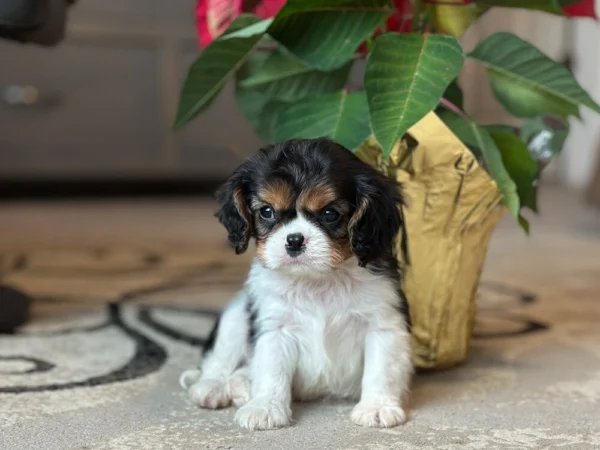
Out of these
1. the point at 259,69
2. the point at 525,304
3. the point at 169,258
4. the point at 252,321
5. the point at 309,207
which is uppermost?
the point at 259,69

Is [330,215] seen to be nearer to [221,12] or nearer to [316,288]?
[316,288]

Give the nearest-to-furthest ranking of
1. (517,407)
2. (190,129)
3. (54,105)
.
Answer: (517,407) < (54,105) < (190,129)

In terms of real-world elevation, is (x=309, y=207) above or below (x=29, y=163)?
above

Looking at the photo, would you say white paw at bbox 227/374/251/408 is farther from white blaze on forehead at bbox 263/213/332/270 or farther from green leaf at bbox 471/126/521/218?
green leaf at bbox 471/126/521/218

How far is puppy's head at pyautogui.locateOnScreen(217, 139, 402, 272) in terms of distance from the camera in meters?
1.16

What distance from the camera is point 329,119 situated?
141cm

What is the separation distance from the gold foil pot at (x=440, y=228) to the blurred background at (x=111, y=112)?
2721mm

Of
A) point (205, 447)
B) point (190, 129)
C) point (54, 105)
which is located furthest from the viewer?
point (190, 129)

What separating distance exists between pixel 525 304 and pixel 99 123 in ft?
8.80

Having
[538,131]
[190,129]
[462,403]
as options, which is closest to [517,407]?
[462,403]

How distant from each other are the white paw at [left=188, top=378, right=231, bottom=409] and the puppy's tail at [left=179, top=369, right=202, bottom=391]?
55 mm

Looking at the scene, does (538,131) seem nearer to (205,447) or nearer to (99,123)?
(205,447)

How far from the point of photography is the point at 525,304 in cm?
203

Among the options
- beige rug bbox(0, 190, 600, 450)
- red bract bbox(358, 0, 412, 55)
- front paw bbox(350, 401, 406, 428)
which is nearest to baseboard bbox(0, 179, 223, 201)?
beige rug bbox(0, 190, 600, 450)
